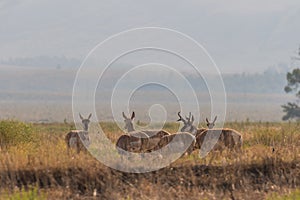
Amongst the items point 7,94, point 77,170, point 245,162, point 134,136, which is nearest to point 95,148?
point 134,136

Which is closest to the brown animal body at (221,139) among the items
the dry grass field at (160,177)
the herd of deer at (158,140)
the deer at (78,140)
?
the herd of deer at (158,140)

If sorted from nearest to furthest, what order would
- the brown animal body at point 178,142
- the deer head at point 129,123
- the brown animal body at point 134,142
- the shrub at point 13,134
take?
the brown animal body at point 134,142 < the brown animal body at point 178,142 < the shrub at point 13,134 < the deer head at point 129,123

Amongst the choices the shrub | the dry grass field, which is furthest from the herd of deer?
the shrub

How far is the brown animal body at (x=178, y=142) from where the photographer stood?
52.4ft

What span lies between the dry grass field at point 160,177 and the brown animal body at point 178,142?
0.95 m

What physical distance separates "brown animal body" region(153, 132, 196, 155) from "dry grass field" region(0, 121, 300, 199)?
3.13 feet

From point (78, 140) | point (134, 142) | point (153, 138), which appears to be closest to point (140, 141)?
point (134, 142)

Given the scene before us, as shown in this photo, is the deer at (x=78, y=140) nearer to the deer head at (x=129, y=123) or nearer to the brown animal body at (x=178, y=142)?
the deer head at (x=129, y=123)

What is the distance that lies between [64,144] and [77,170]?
139 inches

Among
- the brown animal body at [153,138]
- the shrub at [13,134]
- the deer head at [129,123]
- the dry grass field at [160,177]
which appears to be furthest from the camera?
the deer head at [129,123]

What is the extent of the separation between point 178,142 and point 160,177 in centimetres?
296

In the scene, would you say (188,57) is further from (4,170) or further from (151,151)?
(4,170)

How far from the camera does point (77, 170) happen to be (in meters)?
13.3

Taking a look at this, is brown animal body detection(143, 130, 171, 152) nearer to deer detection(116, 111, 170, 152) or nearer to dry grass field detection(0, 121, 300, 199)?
deer detection(116, 111, 170, 152)
